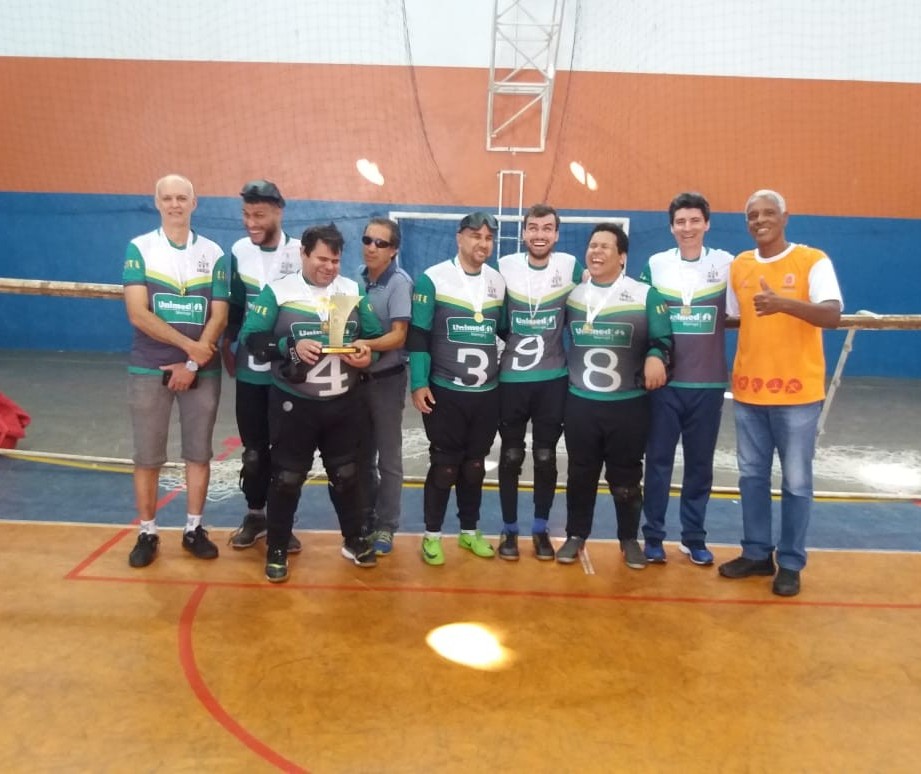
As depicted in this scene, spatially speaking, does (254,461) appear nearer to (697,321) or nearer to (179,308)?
(179,308)

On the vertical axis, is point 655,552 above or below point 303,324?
below

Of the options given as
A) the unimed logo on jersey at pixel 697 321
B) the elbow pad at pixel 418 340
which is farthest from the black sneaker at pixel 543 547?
the unimed logo on jersey at pixel 697 321

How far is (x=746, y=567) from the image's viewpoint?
3.46 meters

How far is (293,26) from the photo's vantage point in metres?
8.82

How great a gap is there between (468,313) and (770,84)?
752 centimetres

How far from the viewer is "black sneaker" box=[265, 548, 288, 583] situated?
10.8 ft

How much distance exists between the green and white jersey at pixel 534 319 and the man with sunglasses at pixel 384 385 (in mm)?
509

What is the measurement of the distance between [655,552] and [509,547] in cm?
74

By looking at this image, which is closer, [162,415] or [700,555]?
[162,415]

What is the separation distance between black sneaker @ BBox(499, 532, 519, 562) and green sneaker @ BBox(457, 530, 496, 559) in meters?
0.06

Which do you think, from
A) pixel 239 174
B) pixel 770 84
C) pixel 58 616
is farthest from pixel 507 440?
pixel 770 84

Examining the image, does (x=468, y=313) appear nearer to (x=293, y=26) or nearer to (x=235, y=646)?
(x=235, y=646)

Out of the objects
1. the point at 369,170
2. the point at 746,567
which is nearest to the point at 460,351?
the point at 746,567

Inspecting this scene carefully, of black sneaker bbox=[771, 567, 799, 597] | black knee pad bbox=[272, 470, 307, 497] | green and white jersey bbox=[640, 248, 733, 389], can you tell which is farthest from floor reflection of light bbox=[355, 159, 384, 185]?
black sneaker bbox=[771, 567, 799, 597]
